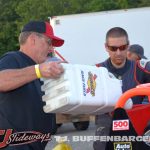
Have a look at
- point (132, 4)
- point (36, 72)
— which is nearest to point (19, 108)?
point (36, 72)

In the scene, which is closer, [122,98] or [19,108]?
[122,98]

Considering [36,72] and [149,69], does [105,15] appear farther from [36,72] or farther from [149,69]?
[36,72]

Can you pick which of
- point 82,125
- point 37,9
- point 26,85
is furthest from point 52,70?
point 37,9

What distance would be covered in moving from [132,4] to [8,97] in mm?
29162

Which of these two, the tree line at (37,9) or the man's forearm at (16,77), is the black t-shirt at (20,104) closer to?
the man's forearm at (16,77)

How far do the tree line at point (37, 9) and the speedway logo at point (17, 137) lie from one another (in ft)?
87.5

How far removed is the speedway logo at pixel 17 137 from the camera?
4016 millimetres

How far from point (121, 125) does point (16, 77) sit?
91cm

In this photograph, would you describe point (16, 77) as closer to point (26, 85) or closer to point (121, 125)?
point (26, 85)

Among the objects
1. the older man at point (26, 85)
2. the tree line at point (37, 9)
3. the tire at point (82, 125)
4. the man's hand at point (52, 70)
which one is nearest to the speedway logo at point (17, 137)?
the older man at point (26, 85)

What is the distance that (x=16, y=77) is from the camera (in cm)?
373

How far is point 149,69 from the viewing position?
491cm

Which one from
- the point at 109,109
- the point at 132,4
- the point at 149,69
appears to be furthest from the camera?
the point at 132,4

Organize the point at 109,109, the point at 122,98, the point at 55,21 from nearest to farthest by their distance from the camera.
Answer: the point at 122,98, the point at 109,109, the point at 55,21
